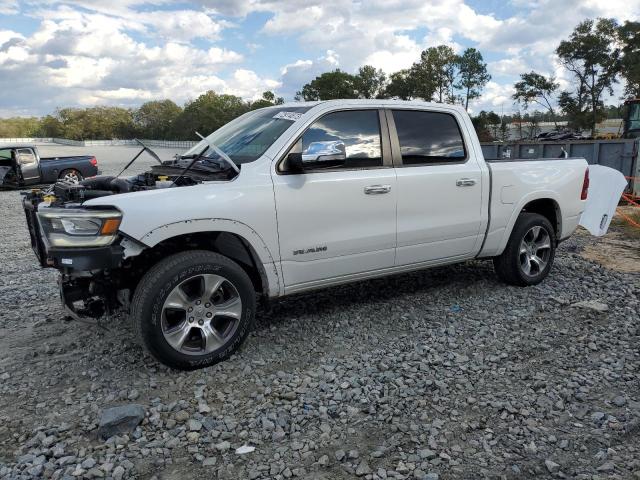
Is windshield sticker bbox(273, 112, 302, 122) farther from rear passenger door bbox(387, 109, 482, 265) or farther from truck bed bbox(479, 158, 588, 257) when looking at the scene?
truck bed bbox(479, 158, 588, 257)

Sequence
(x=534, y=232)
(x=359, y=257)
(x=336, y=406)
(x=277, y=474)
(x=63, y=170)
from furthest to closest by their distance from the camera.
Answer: (x=63, y=170) < (x=534, y=232) < (x=359, y=257) < (x=336, y=406) < (x=277, y=474)

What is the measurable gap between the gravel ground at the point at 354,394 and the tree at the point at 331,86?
59838 millimetres

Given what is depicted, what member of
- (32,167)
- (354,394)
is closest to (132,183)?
(354,394)

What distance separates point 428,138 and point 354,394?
2.49 m

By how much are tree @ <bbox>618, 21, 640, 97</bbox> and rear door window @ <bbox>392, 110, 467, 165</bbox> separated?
40271mm

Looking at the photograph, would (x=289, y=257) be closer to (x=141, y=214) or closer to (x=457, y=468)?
(x=141, y=214)

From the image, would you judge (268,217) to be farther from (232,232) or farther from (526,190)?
(526,190)

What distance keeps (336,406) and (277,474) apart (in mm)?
716

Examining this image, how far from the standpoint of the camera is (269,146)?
13.3ft

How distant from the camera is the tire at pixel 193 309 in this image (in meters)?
3.51

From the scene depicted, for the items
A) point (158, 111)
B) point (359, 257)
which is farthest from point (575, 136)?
point (158, 111)

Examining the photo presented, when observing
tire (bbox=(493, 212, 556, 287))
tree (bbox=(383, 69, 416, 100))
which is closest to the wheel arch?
tire (bbox=(493, 212, 556, 287))

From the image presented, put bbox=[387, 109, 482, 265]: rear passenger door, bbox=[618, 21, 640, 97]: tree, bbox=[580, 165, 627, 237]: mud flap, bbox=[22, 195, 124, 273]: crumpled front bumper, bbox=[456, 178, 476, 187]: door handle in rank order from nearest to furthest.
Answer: bbox=[22, 195, 124, 273]: crumpled front bumper < bbox=[387, 109, 482, 265]: rear passenger door < bbox=[456, 178, 476, 187]: door handle < bbox=[580, 165, 627, 237]: mud flap < bbox=[618, 21, 640, 97]: tree

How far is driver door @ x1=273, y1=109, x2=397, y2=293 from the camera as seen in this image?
3967 mm
